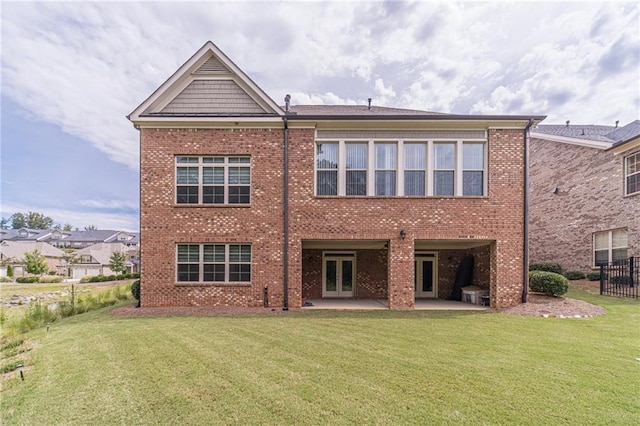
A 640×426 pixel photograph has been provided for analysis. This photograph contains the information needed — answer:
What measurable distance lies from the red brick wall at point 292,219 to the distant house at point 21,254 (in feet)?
172

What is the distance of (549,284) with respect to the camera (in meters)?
10.6

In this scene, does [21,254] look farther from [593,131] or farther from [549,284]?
[593,131]

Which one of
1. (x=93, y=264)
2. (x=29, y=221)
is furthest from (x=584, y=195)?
(x=29, y=221)

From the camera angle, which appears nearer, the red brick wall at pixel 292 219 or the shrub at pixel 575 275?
the red brick wall at pixel 292 219

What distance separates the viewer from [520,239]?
10.6 m

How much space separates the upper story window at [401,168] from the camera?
35.4 ft

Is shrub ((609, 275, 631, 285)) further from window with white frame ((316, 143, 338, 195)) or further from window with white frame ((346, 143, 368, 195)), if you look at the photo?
window with white frame ((316, 143, 338, 195))

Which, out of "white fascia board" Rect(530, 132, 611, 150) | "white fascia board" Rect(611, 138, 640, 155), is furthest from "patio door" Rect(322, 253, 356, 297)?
"white fascia board" Rect(530, 132, 611, 150)

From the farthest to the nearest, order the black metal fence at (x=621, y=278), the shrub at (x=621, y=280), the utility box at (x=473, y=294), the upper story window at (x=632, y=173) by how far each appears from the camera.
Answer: the upper story window at (x=632, y=173), the shrub at (x=621, y=280), the black metal fence at (x=621, y=278), the utility box at (x=473, y=294)

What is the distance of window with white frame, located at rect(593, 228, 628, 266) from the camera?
1389 cm

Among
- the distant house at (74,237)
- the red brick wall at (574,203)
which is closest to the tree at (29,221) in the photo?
the distant house at (74,237)

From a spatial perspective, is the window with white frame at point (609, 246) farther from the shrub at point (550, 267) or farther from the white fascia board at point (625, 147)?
the white fascia board at point (625, 147)

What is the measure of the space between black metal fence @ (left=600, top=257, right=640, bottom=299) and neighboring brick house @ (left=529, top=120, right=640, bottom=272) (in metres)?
0.66

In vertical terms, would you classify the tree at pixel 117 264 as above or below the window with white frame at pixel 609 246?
below
